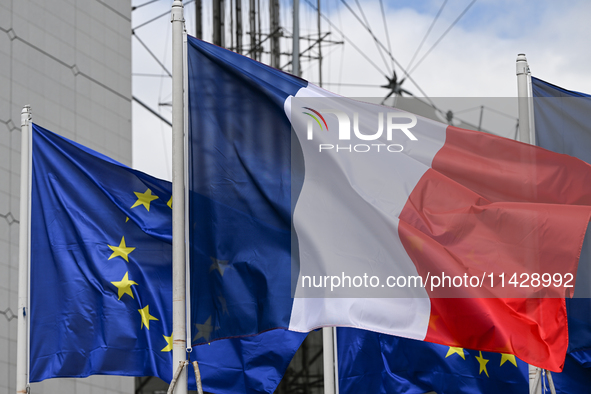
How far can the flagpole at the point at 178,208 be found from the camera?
7891 mm

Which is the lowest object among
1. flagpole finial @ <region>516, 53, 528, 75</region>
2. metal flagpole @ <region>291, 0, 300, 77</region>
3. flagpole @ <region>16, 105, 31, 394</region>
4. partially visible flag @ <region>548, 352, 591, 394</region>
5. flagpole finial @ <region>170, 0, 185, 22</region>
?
partially visible flag @ <region>548, 352, 591, 394</region>

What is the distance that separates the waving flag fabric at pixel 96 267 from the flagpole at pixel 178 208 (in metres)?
1.68

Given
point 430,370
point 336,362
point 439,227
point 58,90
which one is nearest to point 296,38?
point 58,90

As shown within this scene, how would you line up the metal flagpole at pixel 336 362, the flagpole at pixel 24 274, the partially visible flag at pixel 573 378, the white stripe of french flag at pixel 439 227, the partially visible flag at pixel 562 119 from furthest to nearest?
the metal flagpole at pixel 336 362, the partially visible flag at pixel 573 378, the partially visible flag at pixel 562 119, the flagpole at pixel 24 274, the white stripe of french flag at pixel 439 227

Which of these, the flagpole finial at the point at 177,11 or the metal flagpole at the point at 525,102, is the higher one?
A: the flagpole finial at the point at 177,11

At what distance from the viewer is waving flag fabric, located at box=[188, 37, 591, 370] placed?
7801 millimetres

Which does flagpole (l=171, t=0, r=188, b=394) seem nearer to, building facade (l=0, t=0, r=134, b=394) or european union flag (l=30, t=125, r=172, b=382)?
european union flag (l=30, t=125, r=172, b=382)

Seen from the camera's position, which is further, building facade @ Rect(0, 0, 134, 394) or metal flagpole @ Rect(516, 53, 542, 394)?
building facade @ Rect(0, 0, 134, 394)

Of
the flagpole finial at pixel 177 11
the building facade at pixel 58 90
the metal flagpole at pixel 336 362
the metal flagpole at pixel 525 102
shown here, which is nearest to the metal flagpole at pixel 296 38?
the building facade at pixel 58 90

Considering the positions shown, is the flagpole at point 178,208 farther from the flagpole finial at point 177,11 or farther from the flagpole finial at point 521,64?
the flagpole finial at point 521,64

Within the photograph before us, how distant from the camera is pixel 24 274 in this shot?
9391 mm

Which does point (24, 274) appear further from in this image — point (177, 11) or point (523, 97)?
point (523, 97)

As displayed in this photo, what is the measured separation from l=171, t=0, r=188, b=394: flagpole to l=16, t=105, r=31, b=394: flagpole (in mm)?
2138

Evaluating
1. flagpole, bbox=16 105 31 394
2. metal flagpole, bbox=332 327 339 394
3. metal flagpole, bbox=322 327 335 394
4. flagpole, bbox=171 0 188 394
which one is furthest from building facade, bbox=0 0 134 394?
flagpole, bbox=171 0 188 394
